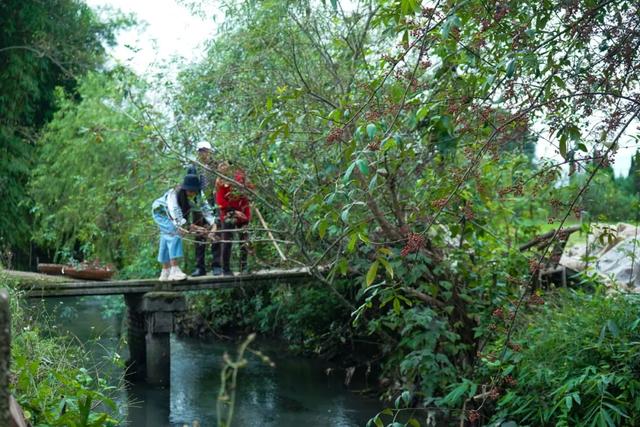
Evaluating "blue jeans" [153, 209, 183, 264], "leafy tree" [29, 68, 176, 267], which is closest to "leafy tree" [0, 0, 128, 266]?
"leafy tree" [29, 68, 176, 267]

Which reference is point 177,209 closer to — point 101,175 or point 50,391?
point 50,391

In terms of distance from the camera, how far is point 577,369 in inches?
289

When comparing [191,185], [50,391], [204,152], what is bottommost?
[50,391]

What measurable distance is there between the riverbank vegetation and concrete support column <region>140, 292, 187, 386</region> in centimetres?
114

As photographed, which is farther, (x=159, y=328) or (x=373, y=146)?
(x=159, y=328)

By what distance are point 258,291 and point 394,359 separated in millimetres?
4526

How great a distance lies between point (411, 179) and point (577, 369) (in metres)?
3.39

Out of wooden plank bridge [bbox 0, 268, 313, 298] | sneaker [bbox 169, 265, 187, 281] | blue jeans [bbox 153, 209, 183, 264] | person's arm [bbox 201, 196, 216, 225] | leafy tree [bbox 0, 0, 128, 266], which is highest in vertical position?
leafy tree [bbox 0, 0, 128, 266]

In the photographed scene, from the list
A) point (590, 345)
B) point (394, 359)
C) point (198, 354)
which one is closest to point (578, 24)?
point (590, 345)

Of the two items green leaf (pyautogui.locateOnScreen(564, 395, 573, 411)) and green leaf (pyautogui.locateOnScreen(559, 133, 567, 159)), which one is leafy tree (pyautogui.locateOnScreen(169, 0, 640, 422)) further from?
green leaf (pyautogui.locateOnScreen(564, 395, 573, 411))

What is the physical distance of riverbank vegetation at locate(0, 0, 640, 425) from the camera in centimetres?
605

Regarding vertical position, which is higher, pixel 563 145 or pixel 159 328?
pixel 563 145

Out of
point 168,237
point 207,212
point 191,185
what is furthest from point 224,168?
point 168,237

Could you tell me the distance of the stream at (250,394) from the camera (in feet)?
33.7
